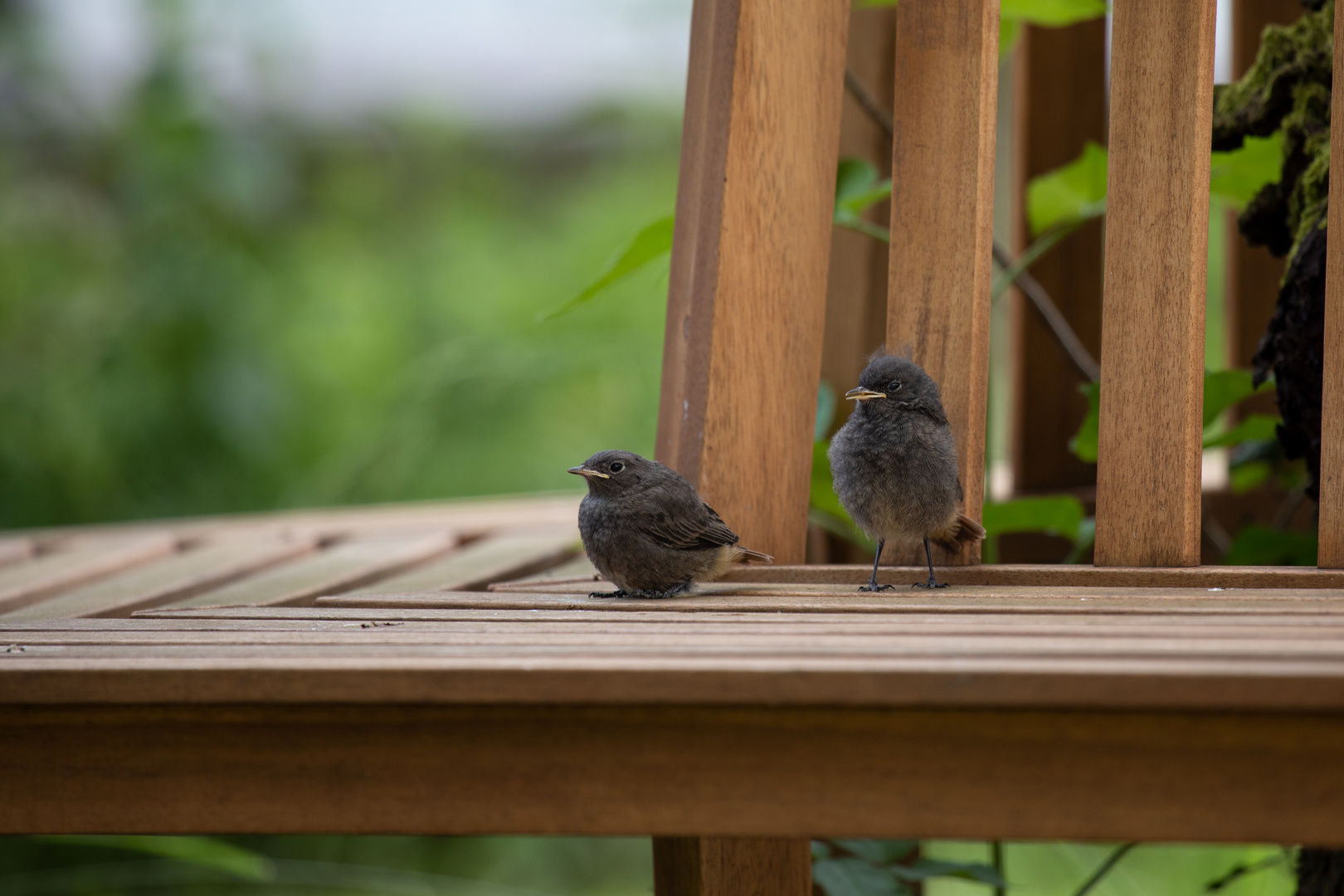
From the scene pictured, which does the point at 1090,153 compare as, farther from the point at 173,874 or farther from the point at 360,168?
the point at 360,168

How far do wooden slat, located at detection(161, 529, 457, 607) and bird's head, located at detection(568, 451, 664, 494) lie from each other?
17.7 inches

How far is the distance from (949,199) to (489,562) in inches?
44.6

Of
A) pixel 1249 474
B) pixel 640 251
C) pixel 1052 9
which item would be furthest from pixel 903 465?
pixel 1249 474

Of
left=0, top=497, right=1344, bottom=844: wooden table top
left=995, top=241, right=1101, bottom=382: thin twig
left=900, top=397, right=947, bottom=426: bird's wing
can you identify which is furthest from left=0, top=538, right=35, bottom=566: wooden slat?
left=995, top=241, right=1101, bottom=382: thin twig

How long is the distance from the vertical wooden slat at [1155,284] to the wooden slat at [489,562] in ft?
3.40

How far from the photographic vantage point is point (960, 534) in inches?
68.8

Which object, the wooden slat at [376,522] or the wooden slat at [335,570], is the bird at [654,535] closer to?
the wooden slat at [335,570]

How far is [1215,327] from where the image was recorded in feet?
17.3

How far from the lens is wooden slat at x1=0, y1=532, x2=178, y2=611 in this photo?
199 centimetres

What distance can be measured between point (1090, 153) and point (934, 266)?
2.02 feet

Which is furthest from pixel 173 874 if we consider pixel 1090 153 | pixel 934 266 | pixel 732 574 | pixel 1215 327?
pixel 1215 327

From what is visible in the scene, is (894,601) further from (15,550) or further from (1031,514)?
(15,550)

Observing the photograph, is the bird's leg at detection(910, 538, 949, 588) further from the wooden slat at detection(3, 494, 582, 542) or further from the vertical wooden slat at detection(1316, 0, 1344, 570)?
the wooden slat at detection(3, 494, 582, 542)

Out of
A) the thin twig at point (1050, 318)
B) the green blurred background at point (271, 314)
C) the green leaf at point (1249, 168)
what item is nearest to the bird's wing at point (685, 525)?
the thin twig at point (1050, 318)
